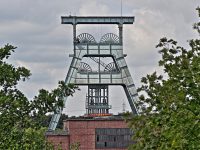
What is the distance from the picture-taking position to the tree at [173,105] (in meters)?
23.4

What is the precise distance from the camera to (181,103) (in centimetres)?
2505

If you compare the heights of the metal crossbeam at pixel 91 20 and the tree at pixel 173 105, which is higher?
the metal crossbeam at pixel 91 20

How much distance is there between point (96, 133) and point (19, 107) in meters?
64.9

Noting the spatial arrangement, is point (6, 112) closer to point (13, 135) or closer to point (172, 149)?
point (13, 135)

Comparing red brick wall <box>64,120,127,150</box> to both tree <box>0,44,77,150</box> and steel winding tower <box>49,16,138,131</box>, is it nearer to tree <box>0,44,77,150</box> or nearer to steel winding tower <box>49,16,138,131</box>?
steel winding tower <box>49,16,138,131</box>

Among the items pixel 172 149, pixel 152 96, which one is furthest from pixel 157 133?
pixel 172 149

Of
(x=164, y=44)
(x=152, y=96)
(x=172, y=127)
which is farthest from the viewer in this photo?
(x=152, y=96)

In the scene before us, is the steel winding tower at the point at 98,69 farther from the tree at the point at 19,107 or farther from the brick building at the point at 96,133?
the tree at the point at 19,107

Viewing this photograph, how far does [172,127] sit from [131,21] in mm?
61322

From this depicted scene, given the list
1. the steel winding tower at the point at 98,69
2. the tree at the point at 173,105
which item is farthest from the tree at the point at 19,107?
the steel winding tower at the point at 98,69

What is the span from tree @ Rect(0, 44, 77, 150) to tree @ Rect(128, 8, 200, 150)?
3947 millimetres

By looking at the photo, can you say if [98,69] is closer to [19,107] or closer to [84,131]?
[84,131]

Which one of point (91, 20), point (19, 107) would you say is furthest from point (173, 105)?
point (91, 20)

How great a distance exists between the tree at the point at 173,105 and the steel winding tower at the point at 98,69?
5144 cm
